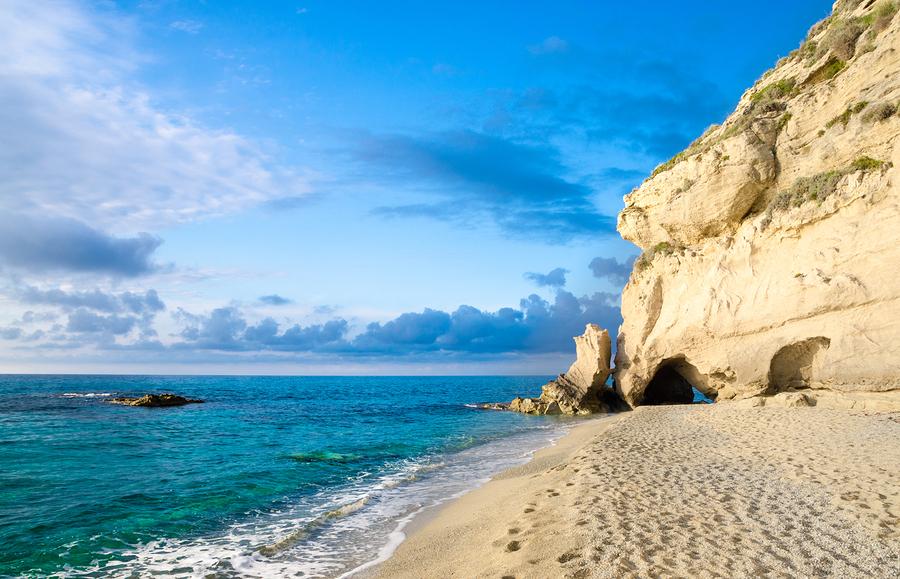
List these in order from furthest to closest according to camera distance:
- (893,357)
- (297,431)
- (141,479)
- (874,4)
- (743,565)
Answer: (297,431), (874,4), (893,357), (141,479), (743,565)

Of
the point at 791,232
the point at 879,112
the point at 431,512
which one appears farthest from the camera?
the point at 791,232

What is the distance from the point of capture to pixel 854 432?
48.3 ft

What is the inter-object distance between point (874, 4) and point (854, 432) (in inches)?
826

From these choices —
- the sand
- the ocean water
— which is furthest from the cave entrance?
the sand

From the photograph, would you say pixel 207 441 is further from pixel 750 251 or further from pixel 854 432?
pixel 750 251

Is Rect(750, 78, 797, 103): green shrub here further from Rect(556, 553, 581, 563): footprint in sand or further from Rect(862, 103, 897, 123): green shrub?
Rect(556, 553, 581, 563): footprint in sand

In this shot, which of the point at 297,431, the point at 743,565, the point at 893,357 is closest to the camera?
the point at 743,565

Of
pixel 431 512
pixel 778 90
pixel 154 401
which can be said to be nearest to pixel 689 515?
pixel 431 512

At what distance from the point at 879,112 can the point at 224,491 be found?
27004 mm

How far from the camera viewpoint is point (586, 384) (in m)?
35.8

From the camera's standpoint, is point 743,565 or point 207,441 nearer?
point 743,565

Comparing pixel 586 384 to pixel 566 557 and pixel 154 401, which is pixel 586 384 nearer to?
pixel 566 557

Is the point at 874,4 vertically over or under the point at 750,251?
over

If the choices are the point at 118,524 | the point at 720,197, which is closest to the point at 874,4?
the point at 720,197
